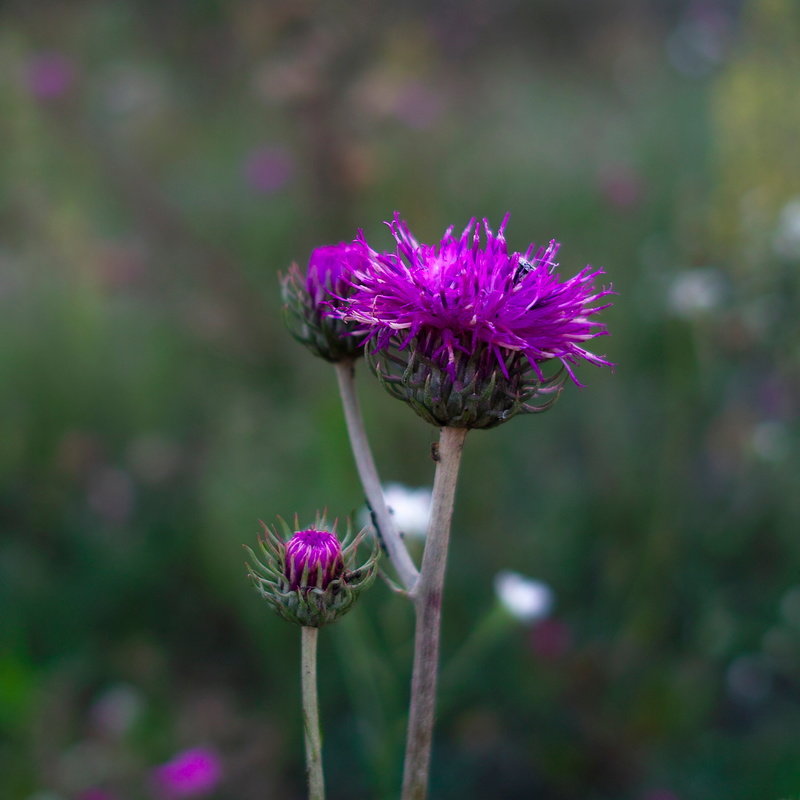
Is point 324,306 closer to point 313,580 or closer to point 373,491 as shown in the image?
point 373,491

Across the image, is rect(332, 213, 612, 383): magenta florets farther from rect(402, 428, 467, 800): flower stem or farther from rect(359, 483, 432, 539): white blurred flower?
rect(359, 483, 432, 539): white blurred flower

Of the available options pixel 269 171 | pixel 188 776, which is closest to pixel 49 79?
pixel 269 171

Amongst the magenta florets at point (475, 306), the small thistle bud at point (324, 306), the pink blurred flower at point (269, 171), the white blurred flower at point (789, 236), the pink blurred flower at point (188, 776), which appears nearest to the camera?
the magenta florets at point (475, 306)

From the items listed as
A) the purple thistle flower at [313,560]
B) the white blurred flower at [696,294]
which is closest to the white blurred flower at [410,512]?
the purple thistle flower at [313,560]

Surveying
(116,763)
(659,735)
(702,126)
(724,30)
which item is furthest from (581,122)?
→ (116,763)

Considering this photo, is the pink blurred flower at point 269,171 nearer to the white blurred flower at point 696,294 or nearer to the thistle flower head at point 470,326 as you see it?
the white blurred flower at point 696,294

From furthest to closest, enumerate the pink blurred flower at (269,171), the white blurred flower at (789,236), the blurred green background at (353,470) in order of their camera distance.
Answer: the pink blurred flower at (269,171), the white blurred flower at (789,236), the blurred green background at (353,470)
